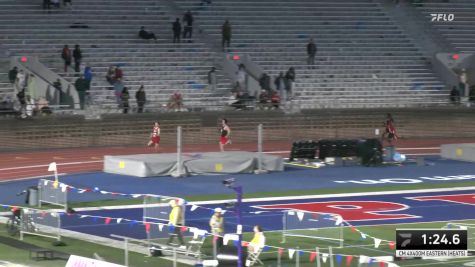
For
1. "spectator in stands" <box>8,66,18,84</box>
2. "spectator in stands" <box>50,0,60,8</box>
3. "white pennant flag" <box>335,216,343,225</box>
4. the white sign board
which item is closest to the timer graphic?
the white sign board

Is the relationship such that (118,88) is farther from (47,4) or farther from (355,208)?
(355,208)

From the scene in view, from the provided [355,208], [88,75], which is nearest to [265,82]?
[88,75]

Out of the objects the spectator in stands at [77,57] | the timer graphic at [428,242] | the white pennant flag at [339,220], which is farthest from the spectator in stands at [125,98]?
the timer graphic at [428,242]

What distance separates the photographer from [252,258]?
20.8 meters

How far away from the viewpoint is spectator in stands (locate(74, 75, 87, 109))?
4478cm

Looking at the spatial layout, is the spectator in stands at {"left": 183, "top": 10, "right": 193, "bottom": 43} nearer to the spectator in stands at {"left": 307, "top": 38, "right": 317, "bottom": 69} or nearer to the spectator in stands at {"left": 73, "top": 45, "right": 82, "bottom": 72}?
the spectator in stands at {"left": 307, "top": 38, "right": 317, "bottom": 69}

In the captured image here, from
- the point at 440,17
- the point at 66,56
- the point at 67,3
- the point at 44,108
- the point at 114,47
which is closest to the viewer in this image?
the point at 44,108

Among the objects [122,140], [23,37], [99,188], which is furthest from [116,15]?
[99,188]

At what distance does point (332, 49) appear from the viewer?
55719 mm

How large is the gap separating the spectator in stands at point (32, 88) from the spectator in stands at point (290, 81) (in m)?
12.0

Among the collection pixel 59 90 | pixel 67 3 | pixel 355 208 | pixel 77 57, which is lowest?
pixel 355 208

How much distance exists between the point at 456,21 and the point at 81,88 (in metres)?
24.3

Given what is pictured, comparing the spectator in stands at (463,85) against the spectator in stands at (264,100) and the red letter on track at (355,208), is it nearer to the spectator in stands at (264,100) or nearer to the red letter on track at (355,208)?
the spectator in stands at (264,100)

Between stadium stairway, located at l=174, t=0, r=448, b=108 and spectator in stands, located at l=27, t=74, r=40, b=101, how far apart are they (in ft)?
37.9
